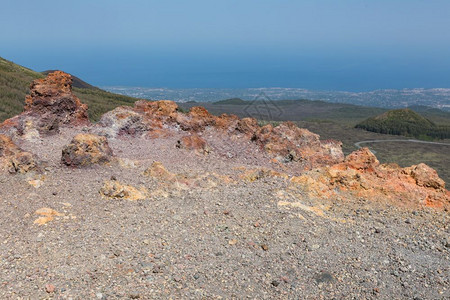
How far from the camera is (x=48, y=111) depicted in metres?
21.0

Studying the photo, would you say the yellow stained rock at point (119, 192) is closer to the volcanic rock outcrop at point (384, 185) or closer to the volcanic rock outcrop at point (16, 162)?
the volcanic rock outcrop at point (16, 162)

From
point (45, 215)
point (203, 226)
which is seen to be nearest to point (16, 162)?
point (45, 215)

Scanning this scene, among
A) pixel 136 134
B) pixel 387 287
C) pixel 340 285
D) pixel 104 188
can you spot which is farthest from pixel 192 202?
pixel 136 134

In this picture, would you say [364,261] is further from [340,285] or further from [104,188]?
[104,188]

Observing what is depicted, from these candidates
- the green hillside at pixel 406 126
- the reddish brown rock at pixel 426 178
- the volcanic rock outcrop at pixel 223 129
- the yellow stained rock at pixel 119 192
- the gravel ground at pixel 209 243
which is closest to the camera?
the gravel ground at pixel 209 243

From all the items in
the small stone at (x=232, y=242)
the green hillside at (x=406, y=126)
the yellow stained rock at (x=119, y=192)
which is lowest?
the green hillside at (x=406, y=126)

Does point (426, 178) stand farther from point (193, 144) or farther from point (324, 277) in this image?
point (193, 144)

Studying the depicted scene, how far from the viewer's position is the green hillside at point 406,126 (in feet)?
458

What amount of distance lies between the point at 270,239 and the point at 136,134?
13818mm

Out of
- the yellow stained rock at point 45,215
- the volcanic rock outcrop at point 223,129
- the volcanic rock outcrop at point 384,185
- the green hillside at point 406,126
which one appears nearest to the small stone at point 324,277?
the volcanic rock outcrop at point 384,185

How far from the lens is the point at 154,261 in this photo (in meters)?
9.41

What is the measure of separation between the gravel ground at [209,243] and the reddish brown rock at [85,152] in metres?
0.44

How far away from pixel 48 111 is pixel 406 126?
505 feet

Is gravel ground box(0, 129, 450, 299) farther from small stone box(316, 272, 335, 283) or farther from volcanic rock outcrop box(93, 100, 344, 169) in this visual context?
volcanic rock outcrop box(93, 100, 344, 169)
